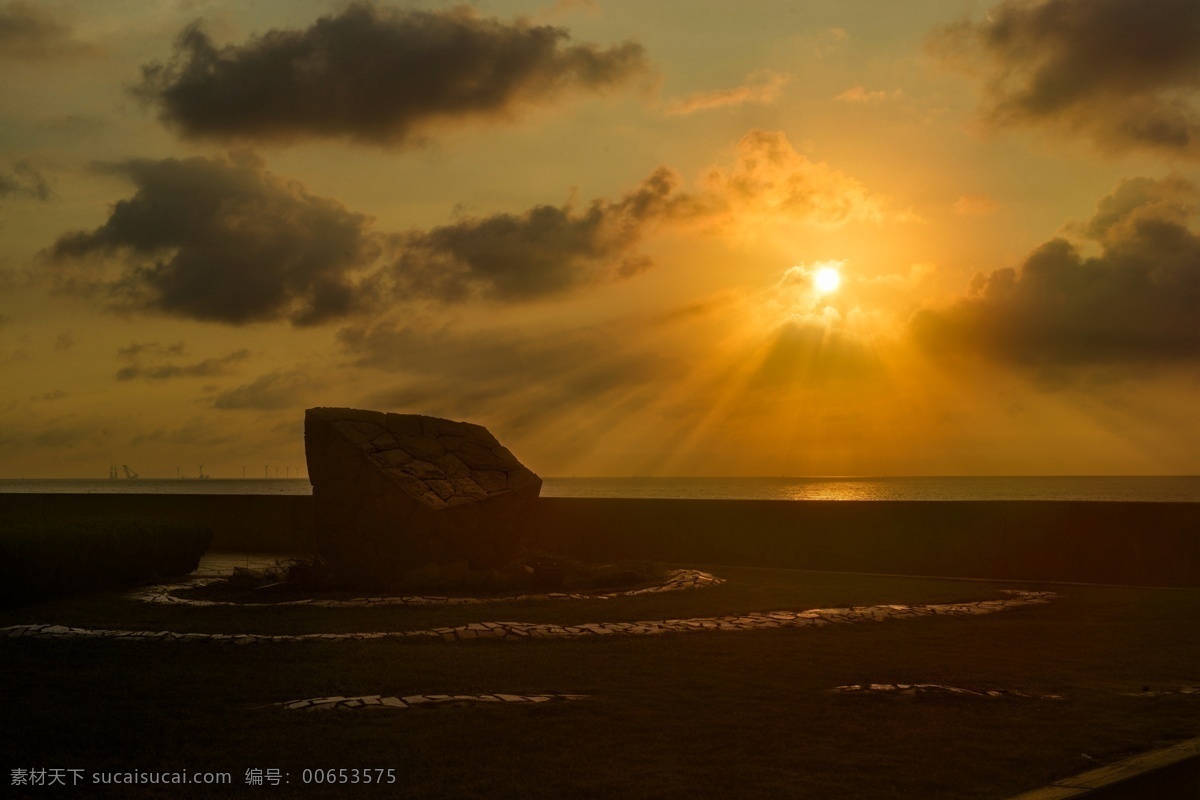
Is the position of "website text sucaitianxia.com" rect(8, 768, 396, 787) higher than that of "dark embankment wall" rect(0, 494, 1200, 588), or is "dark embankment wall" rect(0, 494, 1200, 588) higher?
"dark embankment wall" rect(0, 494, 1200, 588)

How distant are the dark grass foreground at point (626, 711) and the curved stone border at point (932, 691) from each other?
0.15 meters

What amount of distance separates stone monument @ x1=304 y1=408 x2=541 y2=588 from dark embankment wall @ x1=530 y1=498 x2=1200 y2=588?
3958mm

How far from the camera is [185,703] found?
7461 mm

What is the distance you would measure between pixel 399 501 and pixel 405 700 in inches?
306

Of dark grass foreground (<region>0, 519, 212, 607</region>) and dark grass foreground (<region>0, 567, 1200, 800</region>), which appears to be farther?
dark grass foreground (<region>0, 519, 212, 607</region>)

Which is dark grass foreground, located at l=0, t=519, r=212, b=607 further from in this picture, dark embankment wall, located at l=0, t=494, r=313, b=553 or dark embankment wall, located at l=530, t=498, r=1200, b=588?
dark embankment wall, located at l=530, t=498, r=1200, b=588

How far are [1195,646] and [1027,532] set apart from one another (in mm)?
6811

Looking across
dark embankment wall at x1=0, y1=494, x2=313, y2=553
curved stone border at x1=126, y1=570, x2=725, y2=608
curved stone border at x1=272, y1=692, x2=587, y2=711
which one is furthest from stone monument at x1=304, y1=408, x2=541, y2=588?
curved stone border at x1=272, y1=692, x2=587, y2=711

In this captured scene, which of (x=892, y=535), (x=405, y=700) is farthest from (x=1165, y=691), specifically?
(x=892, y=535)

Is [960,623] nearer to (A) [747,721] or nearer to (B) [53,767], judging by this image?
(A) [747,721]

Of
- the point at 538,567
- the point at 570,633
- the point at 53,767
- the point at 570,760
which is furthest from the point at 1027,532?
the point at 53,767

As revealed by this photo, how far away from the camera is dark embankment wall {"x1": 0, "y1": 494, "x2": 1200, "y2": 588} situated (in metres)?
16.5

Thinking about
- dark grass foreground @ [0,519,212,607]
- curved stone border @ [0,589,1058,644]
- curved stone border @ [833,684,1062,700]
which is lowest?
curved stone border @ [833,684,1062,700]

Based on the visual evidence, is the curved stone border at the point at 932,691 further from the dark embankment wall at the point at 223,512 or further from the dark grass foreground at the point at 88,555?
the dark embankment wall at the point at 223,512
